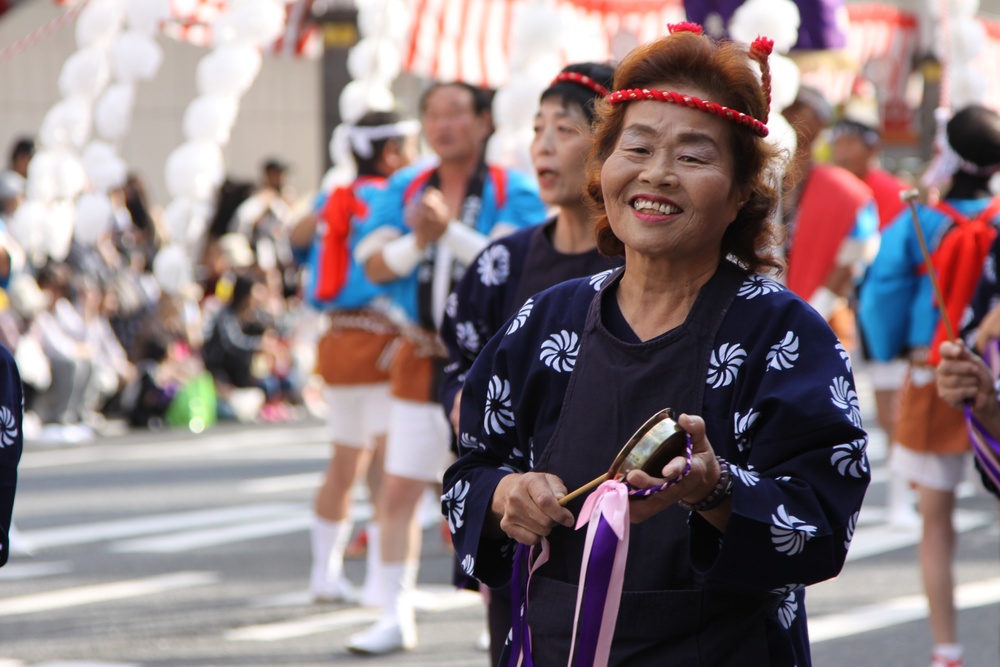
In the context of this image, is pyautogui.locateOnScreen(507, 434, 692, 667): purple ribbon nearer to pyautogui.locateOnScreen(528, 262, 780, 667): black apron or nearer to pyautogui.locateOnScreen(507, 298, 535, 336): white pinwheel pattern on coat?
pyautogui.locateOnScreen(528, 262, 780, 667): black apron

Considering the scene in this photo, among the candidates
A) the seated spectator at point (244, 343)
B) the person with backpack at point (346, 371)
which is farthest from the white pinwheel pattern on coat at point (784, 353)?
the seated spectator at point (244, 343)

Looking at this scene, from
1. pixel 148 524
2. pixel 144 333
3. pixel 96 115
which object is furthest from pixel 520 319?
pixel 144 333

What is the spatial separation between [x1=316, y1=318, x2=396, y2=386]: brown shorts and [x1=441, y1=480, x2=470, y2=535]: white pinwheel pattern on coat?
3565mm

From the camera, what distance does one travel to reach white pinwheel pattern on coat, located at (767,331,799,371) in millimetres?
2148

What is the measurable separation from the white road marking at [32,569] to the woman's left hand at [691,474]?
204 inches

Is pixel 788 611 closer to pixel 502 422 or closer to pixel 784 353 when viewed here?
pixel 784 353

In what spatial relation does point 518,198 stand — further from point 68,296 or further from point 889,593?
point 68,296

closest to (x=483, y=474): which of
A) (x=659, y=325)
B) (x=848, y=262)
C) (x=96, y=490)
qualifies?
(x=659, y=325)

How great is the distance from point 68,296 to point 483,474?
983 cm

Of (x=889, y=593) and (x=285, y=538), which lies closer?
(x=889, y=593)

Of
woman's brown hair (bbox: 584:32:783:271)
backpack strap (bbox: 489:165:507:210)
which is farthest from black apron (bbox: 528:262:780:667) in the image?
backpack strap (bbox: 489:165:507:210)

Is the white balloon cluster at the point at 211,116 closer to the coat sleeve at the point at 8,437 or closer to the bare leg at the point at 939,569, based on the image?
the bare leg at the point at 939,569

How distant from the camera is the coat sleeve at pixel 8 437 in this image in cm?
285

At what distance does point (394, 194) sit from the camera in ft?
18.2
